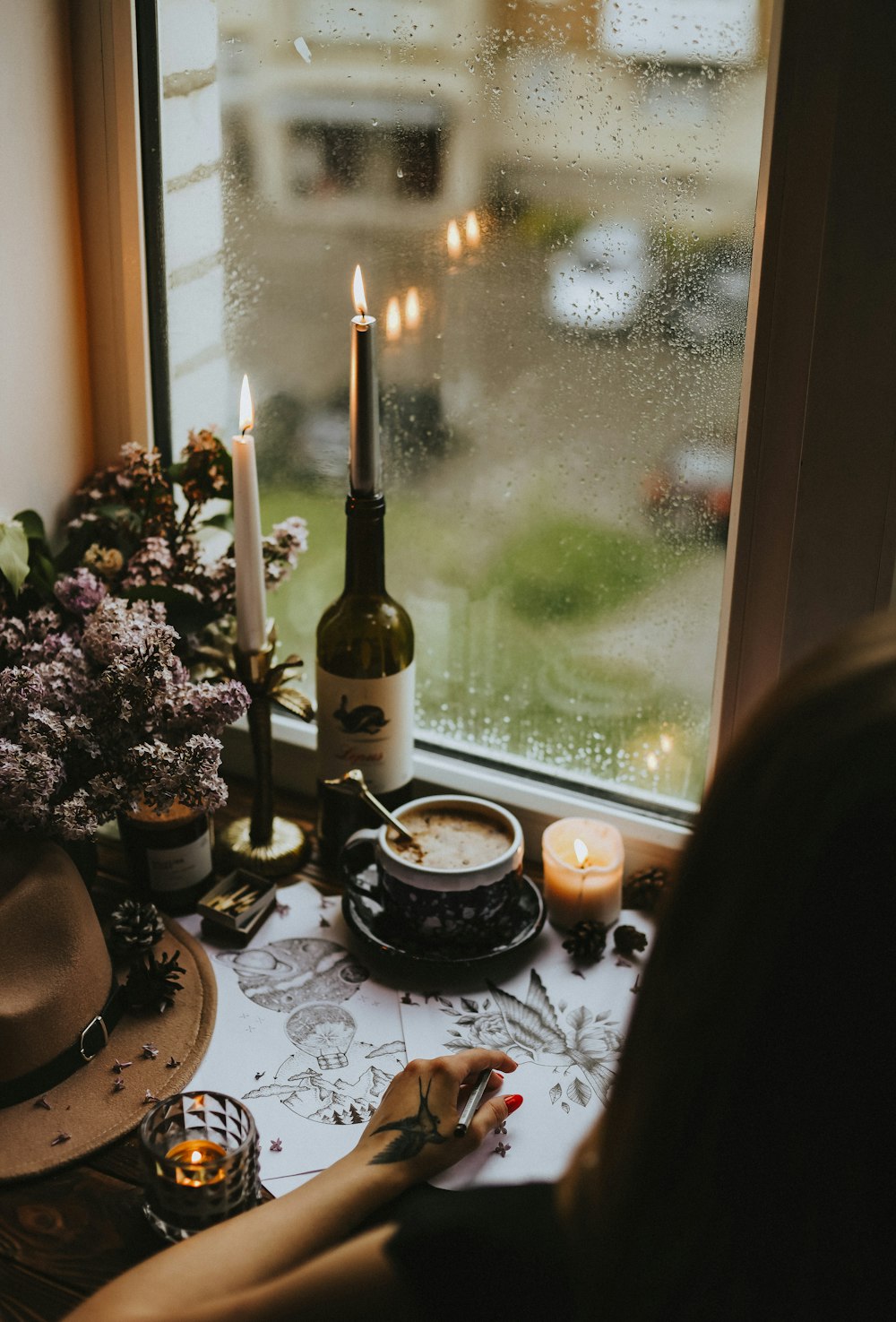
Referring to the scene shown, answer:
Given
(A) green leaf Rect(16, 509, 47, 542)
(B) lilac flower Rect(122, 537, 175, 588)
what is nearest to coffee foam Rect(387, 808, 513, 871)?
(B) lilac flower Rect(122, 537, 175, 588)

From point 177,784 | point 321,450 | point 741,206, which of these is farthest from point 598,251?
point 177,784

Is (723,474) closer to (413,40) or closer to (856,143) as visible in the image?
(856,143)

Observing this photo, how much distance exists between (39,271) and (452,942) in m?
0.73

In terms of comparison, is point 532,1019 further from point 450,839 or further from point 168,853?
point 168,853

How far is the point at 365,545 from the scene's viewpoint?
41.6 inches

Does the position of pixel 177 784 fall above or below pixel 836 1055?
below

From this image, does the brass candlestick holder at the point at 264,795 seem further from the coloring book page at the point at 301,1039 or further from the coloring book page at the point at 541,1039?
the coloring book page at the point at 541,1039

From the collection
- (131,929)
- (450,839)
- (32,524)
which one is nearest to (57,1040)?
(131,929)

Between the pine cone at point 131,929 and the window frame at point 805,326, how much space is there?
1.62 feet

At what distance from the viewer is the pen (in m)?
0.82

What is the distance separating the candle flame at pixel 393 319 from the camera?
1.09 m

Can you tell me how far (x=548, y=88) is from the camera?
3.13ft

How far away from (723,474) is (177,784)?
53 centimetres

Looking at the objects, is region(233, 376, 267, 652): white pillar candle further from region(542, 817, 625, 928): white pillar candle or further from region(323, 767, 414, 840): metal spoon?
region(542, 817, 625, 928): white pillar candle
